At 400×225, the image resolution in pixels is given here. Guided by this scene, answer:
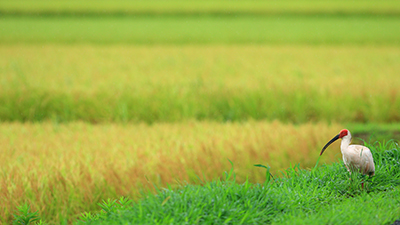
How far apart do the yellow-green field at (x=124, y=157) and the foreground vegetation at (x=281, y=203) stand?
426 mm

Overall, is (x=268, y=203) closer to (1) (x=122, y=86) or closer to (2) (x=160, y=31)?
(1) (x=122, y=86)

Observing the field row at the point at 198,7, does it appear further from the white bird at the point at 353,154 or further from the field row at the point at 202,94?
the white bird at the point at 353,154

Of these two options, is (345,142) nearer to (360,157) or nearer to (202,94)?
(360,157)

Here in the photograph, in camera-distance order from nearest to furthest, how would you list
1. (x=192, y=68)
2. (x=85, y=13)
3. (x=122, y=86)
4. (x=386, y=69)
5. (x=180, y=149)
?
(x=180, y=149), (x=122, y=86), (x=386, y=69), (x=192, y=68), (x=85, y=13)

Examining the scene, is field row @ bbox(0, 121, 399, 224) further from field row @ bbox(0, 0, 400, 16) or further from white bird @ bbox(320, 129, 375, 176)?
field row @ bbox(0, 0, 400, 16)

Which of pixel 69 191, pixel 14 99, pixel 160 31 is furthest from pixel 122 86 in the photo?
pixel 160 31

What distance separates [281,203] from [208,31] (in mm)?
18099

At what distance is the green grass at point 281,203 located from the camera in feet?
8.45

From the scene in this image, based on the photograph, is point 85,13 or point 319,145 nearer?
point 319,145

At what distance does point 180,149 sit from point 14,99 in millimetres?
4417

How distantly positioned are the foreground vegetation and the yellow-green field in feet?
1.40

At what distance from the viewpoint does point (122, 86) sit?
310 inches

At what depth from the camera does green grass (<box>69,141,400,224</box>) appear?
258 cm

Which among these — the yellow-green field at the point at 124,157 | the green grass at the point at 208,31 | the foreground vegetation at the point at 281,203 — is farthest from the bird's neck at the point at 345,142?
the green grass at the point at 208,31
